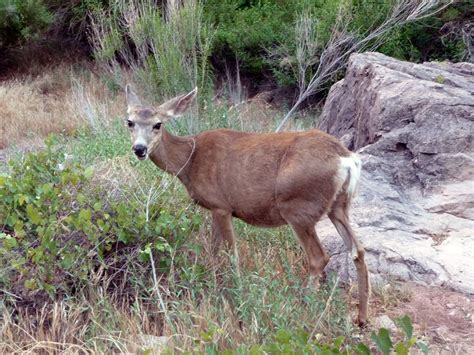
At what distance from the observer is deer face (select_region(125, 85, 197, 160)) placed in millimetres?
6129

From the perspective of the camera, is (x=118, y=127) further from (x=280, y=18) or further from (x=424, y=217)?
(x=280, y=18)

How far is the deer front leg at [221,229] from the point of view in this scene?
19.9ft

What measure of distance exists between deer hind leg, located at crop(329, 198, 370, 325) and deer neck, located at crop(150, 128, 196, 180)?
138 cm

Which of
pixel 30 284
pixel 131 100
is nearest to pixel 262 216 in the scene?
pixel 131 100

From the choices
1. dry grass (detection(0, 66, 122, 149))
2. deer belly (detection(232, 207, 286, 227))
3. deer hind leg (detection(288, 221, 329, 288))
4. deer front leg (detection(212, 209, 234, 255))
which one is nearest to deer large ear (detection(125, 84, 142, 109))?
deer front leg (detection(212, 209, 234, 255))

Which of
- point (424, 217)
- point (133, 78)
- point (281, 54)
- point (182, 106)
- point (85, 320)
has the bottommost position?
point (281, 54)

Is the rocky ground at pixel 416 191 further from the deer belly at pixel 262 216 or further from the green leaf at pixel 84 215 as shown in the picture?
the green leaf at pixel 84 215

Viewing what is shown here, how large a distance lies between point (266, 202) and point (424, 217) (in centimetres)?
165

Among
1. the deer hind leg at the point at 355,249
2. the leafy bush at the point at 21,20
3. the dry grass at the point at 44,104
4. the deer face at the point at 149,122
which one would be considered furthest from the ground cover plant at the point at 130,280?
the leafy bush at the point at 21,20

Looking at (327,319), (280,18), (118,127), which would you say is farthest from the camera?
(280,18)

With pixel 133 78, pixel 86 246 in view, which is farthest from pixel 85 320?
pixel 133 78

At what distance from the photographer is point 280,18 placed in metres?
16.4

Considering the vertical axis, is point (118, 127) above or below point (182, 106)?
below

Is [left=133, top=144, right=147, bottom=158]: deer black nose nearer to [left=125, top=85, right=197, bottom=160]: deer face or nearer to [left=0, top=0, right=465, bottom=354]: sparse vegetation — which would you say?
[left=125, top=85, right=197, bottom=160]: deer face
